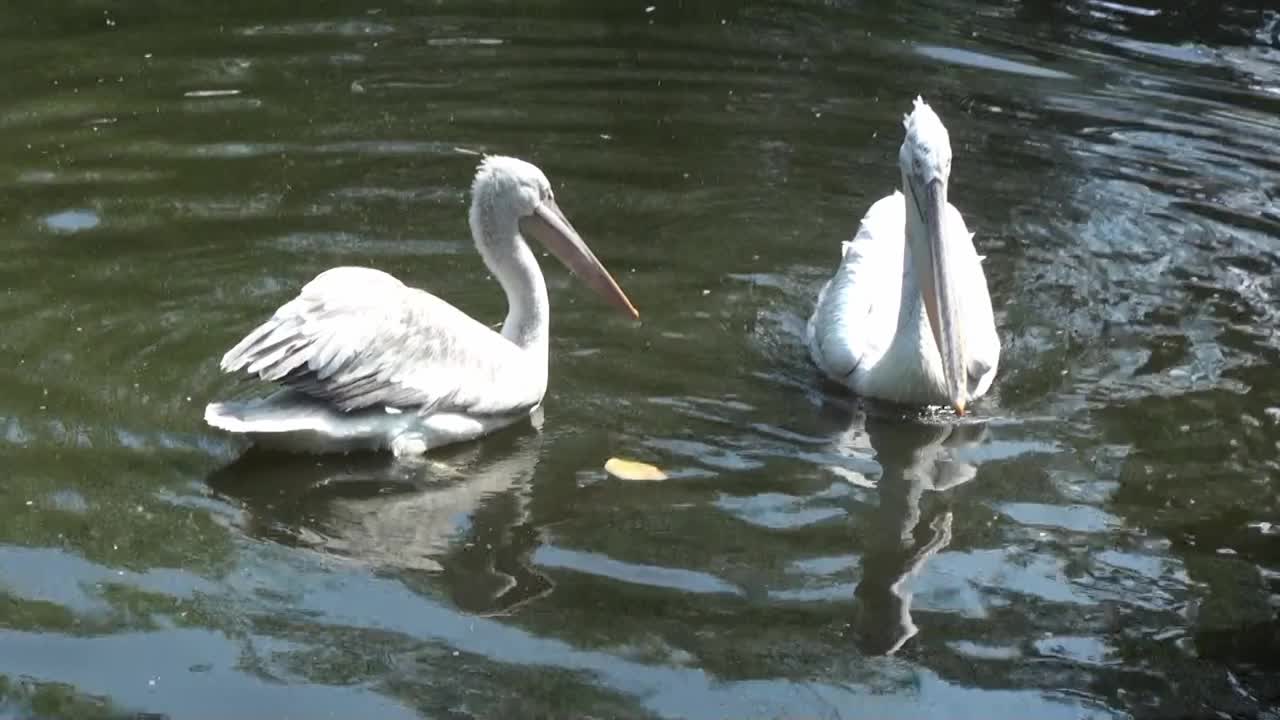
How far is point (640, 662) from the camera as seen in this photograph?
3809 millimetres

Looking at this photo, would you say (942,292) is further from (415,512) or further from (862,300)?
(415,512)

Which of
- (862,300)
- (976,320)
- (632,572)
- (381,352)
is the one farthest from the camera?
(862,300)

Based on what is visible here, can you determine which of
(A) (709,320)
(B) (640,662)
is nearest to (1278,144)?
(A) (709,320)

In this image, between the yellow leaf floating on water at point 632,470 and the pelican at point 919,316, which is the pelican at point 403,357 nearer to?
the yellow leaf floating on water at point 632,470

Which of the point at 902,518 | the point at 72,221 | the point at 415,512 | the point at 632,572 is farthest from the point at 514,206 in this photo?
the point at 72,221

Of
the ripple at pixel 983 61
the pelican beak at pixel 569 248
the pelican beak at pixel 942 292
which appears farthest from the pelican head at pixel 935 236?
the ripple at pixel 983 61

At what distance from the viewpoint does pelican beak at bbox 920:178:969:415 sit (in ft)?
16.6

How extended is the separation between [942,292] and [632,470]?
1218 mm

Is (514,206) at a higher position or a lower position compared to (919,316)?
higher

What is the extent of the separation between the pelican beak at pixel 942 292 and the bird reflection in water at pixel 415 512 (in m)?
1.31

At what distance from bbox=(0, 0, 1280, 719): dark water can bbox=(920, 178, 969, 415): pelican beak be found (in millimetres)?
206

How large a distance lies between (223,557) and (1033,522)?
220 cm

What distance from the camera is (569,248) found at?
17.6 feet

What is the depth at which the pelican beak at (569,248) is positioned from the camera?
5.30 meters
